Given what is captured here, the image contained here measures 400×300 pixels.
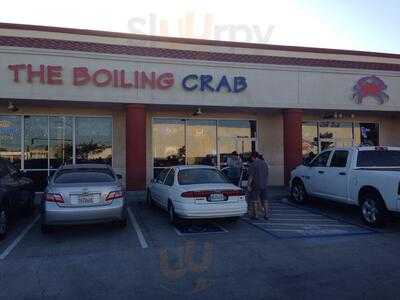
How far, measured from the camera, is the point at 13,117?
1670 centimetres

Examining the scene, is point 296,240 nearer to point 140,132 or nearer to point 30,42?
point 140,132

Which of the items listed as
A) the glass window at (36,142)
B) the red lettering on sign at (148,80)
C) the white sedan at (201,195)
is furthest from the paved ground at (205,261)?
the red lettering on sign at (148,80)

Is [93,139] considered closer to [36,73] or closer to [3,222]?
[36,73]

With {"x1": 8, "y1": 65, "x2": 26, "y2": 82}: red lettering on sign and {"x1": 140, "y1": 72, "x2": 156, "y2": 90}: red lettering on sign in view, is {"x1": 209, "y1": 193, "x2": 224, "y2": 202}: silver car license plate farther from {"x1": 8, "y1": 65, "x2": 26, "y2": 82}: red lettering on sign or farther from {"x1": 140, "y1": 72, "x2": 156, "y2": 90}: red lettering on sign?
{"x1": 8, "y1": 65, "x2": 26, "y2": 82}: red lettering on sign

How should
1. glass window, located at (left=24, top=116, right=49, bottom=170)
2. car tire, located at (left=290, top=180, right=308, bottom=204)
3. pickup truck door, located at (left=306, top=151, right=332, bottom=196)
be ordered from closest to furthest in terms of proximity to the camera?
1. pickup truck door, located at (left=306, top=151, right=332, bottom=196)
2. car tire, located at (left=290, top=180, right=308, bottom=204)
3. glass window, located at (left=24, top=116, right=49, bottom=170)

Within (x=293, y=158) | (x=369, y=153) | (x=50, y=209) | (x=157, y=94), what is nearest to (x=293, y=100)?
(x=293, y=158)

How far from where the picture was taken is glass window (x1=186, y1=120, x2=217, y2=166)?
18484 mm

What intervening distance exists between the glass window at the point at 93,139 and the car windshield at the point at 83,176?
719 cm

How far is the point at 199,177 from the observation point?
10.7 meters

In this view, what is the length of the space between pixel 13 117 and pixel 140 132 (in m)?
4.99

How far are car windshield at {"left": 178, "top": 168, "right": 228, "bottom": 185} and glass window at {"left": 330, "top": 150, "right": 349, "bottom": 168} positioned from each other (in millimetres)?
3298

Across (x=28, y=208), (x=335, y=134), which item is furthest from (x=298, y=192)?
(x=28, y=208)

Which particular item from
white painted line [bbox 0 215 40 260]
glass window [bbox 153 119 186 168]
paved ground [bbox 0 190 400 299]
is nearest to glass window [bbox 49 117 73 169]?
glass window [bbox 153 119 186 168]

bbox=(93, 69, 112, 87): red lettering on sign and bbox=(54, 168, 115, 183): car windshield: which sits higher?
bbox=(93, 69, 112, 87): red lettering on sign
